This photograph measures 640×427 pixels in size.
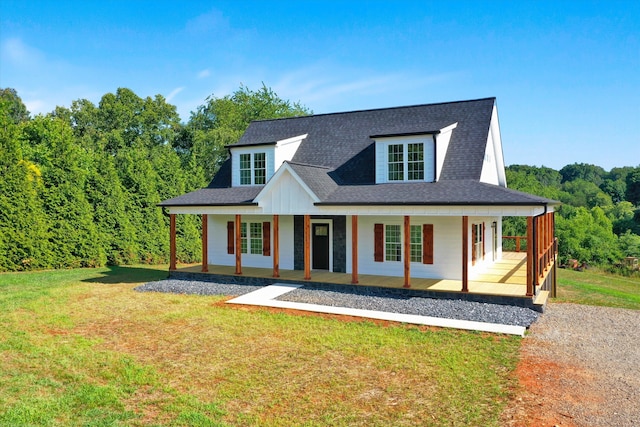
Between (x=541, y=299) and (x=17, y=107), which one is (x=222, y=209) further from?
(x=17, y=107)

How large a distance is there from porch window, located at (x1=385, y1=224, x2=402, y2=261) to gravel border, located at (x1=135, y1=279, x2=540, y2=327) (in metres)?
2.26

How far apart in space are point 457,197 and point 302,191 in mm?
5291

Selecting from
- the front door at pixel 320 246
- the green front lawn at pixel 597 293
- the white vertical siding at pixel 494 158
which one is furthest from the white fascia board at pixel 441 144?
the green front lawn at pixel 597 293

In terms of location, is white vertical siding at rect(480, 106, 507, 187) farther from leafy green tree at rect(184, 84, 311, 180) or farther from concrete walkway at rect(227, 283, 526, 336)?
leafy green tree at rect(184, 84, 311, 180)

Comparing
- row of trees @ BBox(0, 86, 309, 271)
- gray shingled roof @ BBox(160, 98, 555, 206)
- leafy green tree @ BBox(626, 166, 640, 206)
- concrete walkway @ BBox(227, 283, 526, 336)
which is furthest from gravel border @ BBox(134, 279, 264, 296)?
leafy green tree @ BBox(626, 166, 640, 206)

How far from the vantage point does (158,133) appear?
1857 inches

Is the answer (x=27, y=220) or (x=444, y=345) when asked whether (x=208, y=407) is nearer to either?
(x=444, y=345)

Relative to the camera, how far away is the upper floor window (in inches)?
769

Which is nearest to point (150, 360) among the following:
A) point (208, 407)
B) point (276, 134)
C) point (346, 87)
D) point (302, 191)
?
point (208, 407)

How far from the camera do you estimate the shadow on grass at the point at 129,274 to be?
18625 mm

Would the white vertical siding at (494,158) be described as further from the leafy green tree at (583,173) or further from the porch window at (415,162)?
the leafy green tree at (583,173)

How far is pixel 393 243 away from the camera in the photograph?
16.7 metres

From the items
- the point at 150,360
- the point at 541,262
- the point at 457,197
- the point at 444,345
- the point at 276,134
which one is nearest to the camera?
the point at 150,360

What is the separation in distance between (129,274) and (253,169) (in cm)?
755
